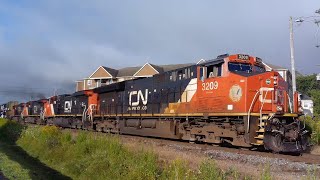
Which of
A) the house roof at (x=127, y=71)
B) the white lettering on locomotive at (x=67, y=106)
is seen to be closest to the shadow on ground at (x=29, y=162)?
the white lettering on locomotive at (x=67, y=106)

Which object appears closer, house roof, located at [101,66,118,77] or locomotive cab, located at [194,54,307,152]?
locomotive cab, located at [194,54,307,152]

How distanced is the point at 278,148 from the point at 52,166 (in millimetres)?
8276

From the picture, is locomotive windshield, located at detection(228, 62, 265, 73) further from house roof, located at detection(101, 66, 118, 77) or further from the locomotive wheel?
house roof, located at detection(101, 66, 118, 77)

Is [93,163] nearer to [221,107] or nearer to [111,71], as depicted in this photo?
[221,107]

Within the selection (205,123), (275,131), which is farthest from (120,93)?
(275,131)

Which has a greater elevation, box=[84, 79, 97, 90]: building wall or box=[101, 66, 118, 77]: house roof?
box=[101, 66, 118, 77]: house roof

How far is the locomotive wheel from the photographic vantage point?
11.7m

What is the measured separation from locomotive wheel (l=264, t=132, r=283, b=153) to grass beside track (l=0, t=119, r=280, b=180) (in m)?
4.06

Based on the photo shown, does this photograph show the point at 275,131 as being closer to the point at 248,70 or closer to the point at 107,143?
the point at 248,70

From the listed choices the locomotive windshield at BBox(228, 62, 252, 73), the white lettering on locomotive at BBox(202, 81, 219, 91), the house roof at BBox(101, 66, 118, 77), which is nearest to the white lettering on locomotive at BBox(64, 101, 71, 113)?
the white lettering on locomotive at BBox(202, 81, 219, 91)

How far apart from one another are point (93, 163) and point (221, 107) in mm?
5660

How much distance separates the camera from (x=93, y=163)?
10281mm

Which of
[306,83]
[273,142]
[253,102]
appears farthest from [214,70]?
[306,83]

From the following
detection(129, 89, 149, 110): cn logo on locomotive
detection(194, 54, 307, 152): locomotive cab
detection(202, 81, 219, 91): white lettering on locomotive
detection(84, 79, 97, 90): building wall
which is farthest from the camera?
detection(84, 79, 97, 90): building wall
